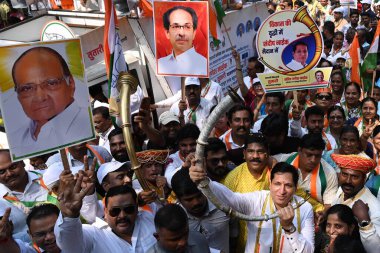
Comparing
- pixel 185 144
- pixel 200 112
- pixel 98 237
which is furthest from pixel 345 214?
pixel 200 112

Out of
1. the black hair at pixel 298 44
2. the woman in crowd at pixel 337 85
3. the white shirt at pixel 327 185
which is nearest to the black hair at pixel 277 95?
the black hair at pixel 298 44

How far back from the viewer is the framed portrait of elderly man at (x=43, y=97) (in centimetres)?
360

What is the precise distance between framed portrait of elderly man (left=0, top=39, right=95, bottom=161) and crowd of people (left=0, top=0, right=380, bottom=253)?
259mm

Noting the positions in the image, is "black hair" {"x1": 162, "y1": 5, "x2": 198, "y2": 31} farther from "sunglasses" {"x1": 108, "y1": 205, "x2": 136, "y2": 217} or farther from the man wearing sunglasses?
"sunglasses" {"x1": 108, "y1": 205, "x2": 136, "y2": 217}

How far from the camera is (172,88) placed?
8.48 metres

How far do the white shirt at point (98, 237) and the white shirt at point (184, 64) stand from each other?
2.60 metres

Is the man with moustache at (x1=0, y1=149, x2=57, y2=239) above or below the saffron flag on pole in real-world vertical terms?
below

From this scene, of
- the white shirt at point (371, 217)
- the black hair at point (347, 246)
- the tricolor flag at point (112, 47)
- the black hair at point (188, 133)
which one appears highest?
the tricolor flag at point (112, 47)

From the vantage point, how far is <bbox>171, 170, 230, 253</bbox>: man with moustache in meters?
3.69

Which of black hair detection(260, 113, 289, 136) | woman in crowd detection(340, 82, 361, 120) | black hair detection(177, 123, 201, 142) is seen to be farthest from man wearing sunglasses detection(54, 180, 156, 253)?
woman in crowd detection(340, 82, 361, 120)

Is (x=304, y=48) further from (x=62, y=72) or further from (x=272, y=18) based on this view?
(x=62, y=72)

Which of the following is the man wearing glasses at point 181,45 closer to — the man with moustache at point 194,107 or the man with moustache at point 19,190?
the man with moustache at point 194,107

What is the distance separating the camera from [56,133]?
3795mm

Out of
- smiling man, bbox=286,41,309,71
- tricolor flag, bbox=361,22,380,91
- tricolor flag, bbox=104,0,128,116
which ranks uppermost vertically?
tricolor flag, bbox=104,0,128,116
